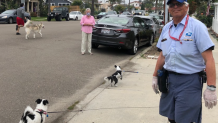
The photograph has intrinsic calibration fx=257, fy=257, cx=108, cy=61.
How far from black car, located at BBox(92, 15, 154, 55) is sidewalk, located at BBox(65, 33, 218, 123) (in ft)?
11.3

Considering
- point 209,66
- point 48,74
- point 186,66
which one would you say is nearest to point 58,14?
point 48,74

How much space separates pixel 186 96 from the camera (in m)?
2.61

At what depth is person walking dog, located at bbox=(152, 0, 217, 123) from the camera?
8.26ft

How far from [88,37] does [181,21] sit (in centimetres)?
741

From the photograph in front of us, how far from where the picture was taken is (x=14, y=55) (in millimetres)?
9141

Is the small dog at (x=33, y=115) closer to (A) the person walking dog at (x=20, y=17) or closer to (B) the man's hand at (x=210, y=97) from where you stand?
(B) the man's hand at (x=210, y=97)

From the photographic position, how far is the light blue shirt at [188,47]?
2513 millimetres

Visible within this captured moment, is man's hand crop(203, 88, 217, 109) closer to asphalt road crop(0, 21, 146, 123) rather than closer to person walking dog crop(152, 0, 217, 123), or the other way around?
person walking dog crop(152, 0, 217, 123)

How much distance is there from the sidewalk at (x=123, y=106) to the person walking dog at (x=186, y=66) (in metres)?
1.49

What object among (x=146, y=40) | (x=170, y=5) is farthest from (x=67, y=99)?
(x=146, y=40)

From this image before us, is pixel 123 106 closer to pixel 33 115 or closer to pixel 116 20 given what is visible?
pixel 33 115

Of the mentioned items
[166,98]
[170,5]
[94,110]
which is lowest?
[94,110]

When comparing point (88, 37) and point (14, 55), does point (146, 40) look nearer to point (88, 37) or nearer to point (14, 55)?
point (88, 37)

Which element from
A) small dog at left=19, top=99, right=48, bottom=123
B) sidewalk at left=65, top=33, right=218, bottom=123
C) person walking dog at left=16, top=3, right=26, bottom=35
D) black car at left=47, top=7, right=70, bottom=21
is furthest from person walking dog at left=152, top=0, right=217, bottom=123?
black car at left=47, top=7, right=70, bottom=21
